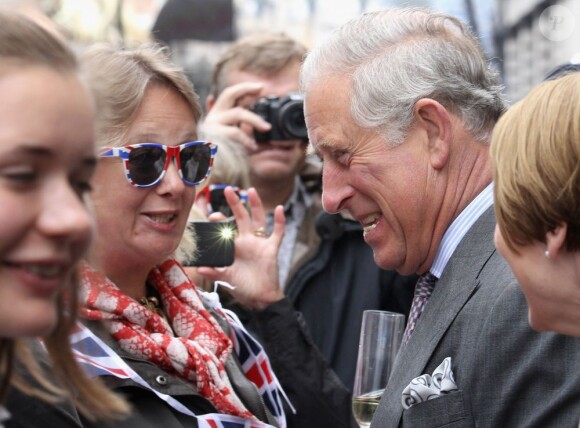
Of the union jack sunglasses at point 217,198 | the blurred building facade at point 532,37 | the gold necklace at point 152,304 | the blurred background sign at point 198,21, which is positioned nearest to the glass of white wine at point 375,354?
the gold necklace at point 152,304

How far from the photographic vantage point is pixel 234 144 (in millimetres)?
4102

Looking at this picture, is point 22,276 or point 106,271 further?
point 106,271

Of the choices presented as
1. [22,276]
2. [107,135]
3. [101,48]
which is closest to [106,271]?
[107,135]

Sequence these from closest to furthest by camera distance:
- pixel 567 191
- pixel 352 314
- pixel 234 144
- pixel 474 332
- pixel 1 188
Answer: pixel 1 188
pixel 567 191
pixel 474 332
pixel 352 314
pixel 234 144

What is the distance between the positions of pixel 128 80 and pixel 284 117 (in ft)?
5.02

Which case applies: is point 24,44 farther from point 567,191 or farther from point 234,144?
point 234,144

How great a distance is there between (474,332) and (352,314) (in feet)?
5.28

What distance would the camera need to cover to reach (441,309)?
244cm

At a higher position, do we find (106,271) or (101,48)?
(101,48)

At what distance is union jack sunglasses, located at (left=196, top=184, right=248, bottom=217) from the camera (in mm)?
3855

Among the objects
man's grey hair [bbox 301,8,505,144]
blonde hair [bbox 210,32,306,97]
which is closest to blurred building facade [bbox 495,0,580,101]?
blonde hair [bbox 210,32,306,97]

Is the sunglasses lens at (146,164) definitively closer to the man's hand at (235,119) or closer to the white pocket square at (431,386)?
the white pocket square at (431,386)

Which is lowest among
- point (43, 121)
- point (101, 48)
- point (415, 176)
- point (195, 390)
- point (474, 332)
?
A: point (195, 390)

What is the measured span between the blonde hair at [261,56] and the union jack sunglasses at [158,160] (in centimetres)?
163
